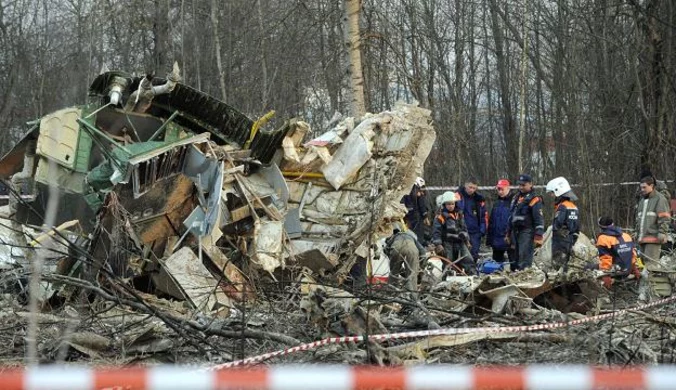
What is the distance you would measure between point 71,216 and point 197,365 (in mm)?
5264

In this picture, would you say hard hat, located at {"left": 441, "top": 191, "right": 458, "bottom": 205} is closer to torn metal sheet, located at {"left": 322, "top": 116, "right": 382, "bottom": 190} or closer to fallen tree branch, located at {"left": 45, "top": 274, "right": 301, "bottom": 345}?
torn metal sheet, located at {"left": 322, "top": 116, "right": 382, "bottom": 190}

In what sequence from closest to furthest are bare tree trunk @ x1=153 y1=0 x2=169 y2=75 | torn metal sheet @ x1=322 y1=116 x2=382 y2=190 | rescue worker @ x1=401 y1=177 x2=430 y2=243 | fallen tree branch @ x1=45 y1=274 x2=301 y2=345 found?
fallen tree branch @ x1=45 y1=274 x2=301 y2=345, torn metal sheet @ x1=322 y1=116 x2=382 y2=190, rescue worker @ x1=401 y1=177 x2=430 y2=243, bare tree trunk @ x1=153 y1=0 x2=169 y2=75

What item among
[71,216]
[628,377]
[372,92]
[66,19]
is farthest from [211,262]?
[66,19]

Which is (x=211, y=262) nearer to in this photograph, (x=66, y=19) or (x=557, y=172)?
(x=557, y=172)

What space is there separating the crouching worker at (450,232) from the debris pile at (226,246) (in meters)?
0.81

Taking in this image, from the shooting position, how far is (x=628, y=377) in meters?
2.70

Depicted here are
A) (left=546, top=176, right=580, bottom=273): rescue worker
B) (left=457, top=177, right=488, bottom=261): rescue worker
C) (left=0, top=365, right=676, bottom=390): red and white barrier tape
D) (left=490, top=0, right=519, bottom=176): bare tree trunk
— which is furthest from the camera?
(left=490, top=0, right=519, bottom=176): bare tree trunk

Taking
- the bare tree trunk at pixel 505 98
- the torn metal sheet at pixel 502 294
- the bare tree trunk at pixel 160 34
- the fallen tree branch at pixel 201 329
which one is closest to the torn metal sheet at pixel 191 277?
the fallen tree branch at pixel 201 329

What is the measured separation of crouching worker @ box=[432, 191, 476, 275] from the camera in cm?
1244

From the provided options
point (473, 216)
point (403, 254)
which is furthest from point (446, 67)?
point (403, 254)

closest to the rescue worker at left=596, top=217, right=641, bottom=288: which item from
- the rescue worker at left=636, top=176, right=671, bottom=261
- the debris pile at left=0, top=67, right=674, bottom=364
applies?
the debris pile at left=0, top=67, right=674, bottom=364

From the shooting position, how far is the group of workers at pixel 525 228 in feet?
31.0

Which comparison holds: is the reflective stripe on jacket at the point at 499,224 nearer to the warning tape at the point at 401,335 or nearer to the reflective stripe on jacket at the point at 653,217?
the reflective stripe on jacket at the point at 653,217

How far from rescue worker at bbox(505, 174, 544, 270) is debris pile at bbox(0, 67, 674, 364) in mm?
252
